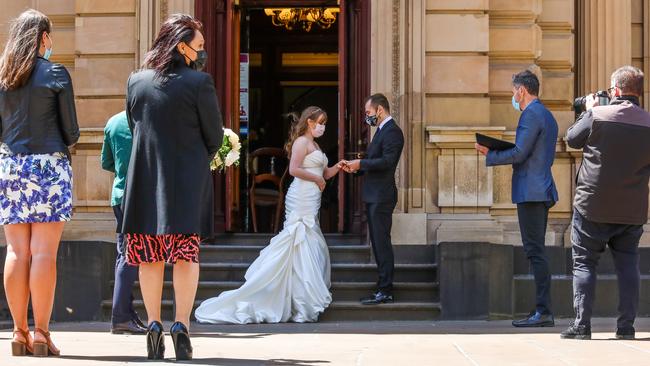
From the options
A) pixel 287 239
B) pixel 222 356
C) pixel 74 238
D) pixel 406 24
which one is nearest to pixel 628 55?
pixel 406 24

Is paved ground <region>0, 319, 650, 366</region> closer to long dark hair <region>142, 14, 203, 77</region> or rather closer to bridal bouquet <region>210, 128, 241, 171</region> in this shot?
bridal bouquet <region>210, 128, 241, 171</region>

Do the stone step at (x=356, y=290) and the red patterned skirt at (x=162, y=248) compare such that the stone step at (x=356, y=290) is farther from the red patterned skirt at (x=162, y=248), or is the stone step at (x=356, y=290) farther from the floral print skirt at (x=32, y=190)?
the red patterned skirt at (x=162, y=248)

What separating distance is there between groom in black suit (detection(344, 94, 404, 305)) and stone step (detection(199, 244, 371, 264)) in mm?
798

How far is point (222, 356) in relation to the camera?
8.21 m

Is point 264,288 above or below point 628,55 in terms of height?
below

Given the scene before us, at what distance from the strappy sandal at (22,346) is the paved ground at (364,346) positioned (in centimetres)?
6

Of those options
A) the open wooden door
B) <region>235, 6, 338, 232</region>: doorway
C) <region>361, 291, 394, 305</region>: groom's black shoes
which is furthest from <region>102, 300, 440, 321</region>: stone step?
<region>235, 6, 338, 232</region>: doorway

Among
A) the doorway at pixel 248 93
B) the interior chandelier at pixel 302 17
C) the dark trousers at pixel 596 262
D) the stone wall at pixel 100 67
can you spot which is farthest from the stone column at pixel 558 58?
the interior chandelier at pixel 302 17

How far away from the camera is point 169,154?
754 centimetres

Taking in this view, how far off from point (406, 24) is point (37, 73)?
19.2ft

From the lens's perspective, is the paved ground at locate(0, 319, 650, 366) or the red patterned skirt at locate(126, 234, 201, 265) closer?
the red patterned skirt at locate(126, 234, 201, 265)

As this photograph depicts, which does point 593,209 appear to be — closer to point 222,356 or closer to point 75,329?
point 222,356

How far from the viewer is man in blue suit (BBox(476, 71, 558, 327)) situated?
1125 cm

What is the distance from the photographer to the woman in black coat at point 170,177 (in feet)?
24.7
